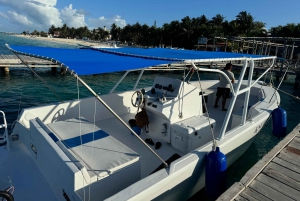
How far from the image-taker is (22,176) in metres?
3.46

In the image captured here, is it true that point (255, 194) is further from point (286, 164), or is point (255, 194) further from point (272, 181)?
point (286, 164)

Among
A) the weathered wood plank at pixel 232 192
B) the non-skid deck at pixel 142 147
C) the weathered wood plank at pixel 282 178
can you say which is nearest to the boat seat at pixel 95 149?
the non-skid deck at pixel 142 147

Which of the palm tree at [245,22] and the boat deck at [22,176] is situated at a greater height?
the palm tree at [245,22]

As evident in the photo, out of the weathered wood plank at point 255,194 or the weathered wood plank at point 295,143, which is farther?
the weathered wood plank at point 295,143

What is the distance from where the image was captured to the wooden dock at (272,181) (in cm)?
329

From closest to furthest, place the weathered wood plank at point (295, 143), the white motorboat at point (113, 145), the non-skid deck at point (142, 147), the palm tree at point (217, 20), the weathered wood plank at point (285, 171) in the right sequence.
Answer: the white motorboat at point (113, 145) → the weathered wood plank at point (285, 171) → the non-skid deck at point (142, 147) → the weathered wood plank at point (295, 143) → the palm tree at point (217, 20)

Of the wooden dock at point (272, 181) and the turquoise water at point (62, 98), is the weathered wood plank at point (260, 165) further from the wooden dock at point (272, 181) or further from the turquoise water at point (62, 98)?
the turquoise water at point (62, 98)

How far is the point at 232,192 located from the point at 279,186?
90 centimetres

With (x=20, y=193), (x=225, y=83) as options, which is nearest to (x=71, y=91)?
(x=225, y=83)

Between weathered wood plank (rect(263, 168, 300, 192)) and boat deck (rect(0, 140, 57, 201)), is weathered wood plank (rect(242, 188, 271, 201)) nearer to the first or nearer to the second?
weathered wood plank (rect(263, 168, 300, 192))

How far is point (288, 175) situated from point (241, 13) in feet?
175

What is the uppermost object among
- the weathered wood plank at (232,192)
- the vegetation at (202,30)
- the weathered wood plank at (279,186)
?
the vegetation at (202,30)

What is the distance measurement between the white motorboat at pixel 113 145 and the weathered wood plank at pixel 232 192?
556 millimetres

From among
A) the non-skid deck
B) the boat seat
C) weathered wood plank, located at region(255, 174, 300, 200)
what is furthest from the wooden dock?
the boat seat
